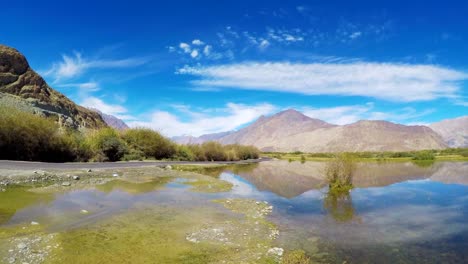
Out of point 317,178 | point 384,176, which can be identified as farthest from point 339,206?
point 384,176

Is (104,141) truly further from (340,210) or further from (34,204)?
(340,210)

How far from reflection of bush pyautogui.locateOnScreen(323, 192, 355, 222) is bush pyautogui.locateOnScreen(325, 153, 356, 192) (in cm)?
122

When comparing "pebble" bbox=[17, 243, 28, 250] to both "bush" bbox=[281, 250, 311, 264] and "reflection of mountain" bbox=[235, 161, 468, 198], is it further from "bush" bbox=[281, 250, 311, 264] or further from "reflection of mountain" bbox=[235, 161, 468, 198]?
"reflection of mountain" bbox=[235, 161, 468, 198]

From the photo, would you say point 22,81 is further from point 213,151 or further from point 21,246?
point 21,246

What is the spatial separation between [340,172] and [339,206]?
808cm

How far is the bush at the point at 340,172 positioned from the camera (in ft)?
94.2

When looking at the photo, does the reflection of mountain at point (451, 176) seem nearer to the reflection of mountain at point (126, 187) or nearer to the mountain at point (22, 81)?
the reflection of mountain at point (126, 187)

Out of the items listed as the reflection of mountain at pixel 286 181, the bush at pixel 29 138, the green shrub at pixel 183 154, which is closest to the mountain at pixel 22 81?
the green shrub at pixel 183 154

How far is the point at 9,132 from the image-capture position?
129 feet

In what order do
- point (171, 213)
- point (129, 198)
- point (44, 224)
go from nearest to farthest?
point (44, 224), point (171, 213), point (129, 198)

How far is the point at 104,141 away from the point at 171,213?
4387 cm

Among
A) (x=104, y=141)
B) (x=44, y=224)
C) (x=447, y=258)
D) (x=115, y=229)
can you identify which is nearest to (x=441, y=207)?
(x=447, y=258)

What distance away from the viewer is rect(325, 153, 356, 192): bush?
28703 millimetres

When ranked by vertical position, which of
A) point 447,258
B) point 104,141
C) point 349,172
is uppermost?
point 104,141
